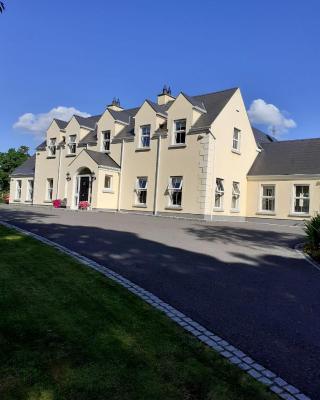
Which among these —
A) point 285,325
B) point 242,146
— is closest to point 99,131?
point 242,146

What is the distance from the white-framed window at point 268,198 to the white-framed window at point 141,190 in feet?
27.2

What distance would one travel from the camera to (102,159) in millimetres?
30172

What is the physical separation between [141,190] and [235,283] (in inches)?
836

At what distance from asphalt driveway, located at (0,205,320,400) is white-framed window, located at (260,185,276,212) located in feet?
46.8

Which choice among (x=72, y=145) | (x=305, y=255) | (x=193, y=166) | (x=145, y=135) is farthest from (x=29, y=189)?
(x=305, y=255)

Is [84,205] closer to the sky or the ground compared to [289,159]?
closer to the ground

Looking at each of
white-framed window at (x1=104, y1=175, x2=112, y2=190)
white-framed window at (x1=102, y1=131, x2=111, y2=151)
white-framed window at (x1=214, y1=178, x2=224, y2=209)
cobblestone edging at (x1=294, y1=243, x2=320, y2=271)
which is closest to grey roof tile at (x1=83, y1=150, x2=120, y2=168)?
white-framed window at (x1=104, y1=175, x2=112, y2=190)

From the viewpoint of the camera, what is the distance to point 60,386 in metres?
3.72

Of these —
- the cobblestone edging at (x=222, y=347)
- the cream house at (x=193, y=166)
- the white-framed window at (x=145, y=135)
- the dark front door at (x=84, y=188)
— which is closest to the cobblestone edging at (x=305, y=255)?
the cobblestone edging at (x=222, y=347)

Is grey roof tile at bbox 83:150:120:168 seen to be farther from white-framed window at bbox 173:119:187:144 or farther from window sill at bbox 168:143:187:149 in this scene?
white-framed window at bbox 173:119:187:144

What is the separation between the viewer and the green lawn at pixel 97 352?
3748mm

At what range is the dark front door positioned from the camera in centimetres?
3069

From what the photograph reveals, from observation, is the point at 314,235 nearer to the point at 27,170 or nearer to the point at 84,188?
the point at 84,188

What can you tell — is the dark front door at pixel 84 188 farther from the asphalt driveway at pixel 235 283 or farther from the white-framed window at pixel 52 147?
the asphalt driveway at pixel 235 283
